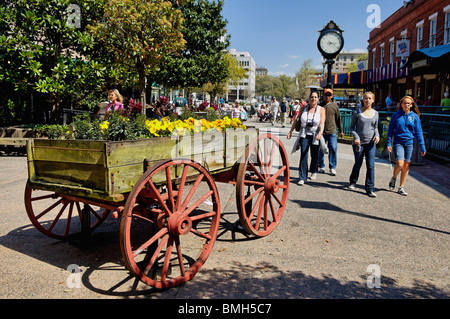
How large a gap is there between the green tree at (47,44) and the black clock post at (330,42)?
6.72 metres

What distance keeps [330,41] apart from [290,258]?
29.2 ft

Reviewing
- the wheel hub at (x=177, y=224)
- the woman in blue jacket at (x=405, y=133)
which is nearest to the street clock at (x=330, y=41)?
the woman in blue jacket at (x=405, y=133)

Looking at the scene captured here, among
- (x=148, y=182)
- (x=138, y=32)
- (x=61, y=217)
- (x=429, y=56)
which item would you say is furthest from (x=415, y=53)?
(x=148, y=182)

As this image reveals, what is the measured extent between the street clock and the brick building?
13.4ft

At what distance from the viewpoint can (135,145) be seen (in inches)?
130

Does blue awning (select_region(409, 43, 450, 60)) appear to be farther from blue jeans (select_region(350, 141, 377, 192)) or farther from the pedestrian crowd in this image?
blue jeans (select_region(350, 141, 377, 192))

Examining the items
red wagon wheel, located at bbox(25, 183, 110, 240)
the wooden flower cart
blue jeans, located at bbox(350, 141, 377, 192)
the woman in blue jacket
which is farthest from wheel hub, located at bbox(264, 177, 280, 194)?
the woman in blue jacket

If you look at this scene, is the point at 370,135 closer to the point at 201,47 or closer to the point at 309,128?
the point at 309,128

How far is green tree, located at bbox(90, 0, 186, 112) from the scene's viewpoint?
1268 cm

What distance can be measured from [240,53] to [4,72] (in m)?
160

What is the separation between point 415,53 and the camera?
14961 millimetres

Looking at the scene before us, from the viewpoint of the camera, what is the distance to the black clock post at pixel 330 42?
11.3 meters

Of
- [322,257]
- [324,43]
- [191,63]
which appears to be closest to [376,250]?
[322,257]
